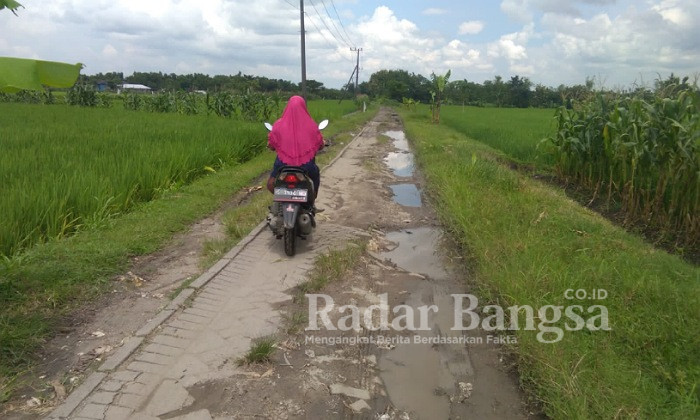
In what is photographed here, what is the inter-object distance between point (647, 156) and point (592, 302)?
409 centimetres

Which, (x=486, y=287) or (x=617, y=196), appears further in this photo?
(x=617, y=196)

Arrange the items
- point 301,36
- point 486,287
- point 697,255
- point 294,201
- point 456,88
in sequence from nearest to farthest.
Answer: point 486,287
point 294,201
point 697,255
point 301,36
point 456,88

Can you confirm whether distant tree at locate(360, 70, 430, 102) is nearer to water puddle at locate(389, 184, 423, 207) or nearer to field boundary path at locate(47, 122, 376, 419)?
water puddle at locate(389, 184, 423, 207)

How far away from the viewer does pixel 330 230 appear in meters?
6.90

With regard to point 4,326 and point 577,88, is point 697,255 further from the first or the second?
point 4,326

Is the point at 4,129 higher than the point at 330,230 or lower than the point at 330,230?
higher

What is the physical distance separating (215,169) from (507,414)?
9.03 metres

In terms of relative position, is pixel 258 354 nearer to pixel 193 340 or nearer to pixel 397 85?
pixel 193 340

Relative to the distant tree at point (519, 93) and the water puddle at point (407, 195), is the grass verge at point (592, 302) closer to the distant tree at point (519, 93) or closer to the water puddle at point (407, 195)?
the water puddle at point (407, 195)

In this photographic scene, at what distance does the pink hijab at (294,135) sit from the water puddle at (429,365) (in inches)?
76.7

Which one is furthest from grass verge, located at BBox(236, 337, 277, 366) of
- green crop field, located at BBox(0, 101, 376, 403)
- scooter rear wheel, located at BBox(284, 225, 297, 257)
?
→ scooter rear wheel, located at BBox(284, 225, 297, 257)

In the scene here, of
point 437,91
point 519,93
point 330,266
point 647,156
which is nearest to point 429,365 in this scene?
point 330,266

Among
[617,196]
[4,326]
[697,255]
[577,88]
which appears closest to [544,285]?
[697,255]

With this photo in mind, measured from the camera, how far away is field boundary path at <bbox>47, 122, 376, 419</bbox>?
3000mm
